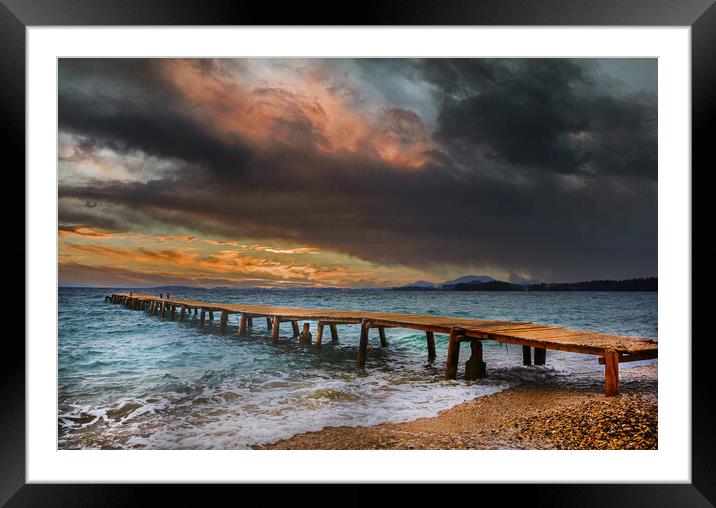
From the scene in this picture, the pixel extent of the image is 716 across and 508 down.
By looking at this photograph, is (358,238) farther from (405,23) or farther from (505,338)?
(405,23)

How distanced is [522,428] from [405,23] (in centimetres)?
355

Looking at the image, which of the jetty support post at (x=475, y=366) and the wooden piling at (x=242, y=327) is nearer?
the jetty support post at (x=475, y=366)

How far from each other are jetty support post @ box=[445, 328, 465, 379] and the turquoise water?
16 cm

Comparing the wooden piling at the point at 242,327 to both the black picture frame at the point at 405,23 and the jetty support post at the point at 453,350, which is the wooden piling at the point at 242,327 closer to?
the jetty support post at the point at 453,350

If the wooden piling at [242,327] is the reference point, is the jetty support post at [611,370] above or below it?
above

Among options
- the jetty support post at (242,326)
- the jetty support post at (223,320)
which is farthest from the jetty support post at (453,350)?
the jetty support post at (223,320)

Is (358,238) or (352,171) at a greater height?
(352,171)

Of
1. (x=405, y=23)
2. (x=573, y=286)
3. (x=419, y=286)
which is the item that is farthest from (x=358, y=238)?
(x=405, y=23)

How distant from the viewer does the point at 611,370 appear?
433cm

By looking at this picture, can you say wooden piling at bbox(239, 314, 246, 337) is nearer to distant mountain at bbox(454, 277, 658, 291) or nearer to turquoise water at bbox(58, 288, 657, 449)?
turquoise water at bbox(58, 288, 657, 449)

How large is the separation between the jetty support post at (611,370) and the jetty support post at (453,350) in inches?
67.7

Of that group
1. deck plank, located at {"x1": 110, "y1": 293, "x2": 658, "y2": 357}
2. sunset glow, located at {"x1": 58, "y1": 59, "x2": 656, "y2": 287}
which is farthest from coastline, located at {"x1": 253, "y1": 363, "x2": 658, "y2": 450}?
sunset glow, located at {"x1": 58, "y1": 59, "x2": 656, "y2": 287}

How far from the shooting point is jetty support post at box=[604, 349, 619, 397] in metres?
4.17

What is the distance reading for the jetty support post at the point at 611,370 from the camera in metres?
4.17
